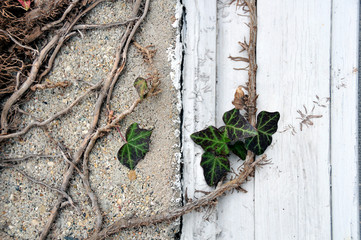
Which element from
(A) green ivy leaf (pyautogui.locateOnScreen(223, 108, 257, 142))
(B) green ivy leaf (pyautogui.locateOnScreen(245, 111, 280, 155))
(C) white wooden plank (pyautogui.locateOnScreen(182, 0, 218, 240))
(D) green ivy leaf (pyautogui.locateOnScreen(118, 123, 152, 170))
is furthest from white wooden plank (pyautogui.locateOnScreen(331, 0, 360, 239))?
(D) green ivy leaf (pyautogui.locateOnScreen(118, 123, 152, 170))

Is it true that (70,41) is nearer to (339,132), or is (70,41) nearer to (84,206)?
(84,206)

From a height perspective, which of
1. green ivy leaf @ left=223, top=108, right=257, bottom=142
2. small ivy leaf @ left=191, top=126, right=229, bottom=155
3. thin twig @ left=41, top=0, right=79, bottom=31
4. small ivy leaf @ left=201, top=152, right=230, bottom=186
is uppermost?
thin twig @ left=41, top=0, right=79, bottom=31

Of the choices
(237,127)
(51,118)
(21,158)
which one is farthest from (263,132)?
→ (21,158)

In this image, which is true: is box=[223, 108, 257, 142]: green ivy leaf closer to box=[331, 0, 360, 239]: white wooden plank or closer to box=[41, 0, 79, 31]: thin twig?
box=[331, 0, 360, 239]: white wooden plank

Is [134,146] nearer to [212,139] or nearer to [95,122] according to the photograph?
[95,122]

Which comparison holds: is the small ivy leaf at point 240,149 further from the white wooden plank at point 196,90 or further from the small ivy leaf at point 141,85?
the small ivy leaf at point 141,85

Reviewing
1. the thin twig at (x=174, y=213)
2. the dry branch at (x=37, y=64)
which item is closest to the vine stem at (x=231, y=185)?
the thin twig at (x=174, y=213)
